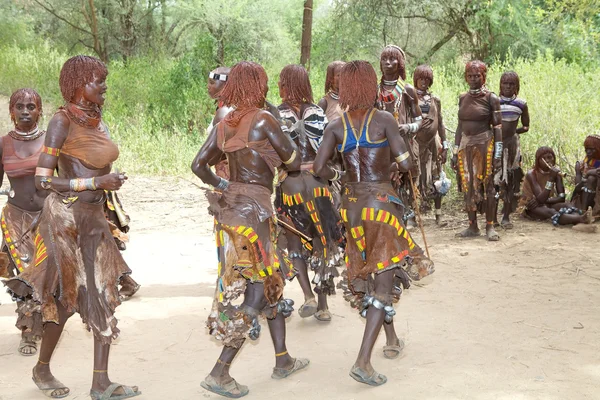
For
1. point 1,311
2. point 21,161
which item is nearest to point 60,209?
point 21,161

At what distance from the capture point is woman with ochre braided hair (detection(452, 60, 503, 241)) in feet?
25.8

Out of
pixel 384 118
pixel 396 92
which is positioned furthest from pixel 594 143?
pixel 384 118

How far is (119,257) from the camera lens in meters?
4.15


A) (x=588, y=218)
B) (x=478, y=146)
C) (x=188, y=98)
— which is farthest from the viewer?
(x=188, y=98)

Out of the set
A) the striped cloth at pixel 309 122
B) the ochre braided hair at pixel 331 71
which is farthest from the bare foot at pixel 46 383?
the ochre braided hair at pixel 331 71

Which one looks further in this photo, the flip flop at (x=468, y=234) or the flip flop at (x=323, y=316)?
the flip flop at (x=468, y=234)

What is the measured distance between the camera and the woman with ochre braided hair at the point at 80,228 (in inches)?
155

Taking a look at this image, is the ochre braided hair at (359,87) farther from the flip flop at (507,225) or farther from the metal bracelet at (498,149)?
the flip flop at (507,225)

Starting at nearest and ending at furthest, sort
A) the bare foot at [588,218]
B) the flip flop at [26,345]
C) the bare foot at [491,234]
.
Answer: the flip flop at [26,345] < the bare foot at [491,234] < the bare foot at [588,218]

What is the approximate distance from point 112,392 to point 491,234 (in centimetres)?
529

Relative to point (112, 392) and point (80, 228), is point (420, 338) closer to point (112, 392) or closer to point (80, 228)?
point (112, 392)

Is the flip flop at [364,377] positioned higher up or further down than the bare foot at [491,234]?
further down

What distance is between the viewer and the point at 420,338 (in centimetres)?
509

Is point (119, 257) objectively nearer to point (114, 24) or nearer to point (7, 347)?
point (7, 347)
